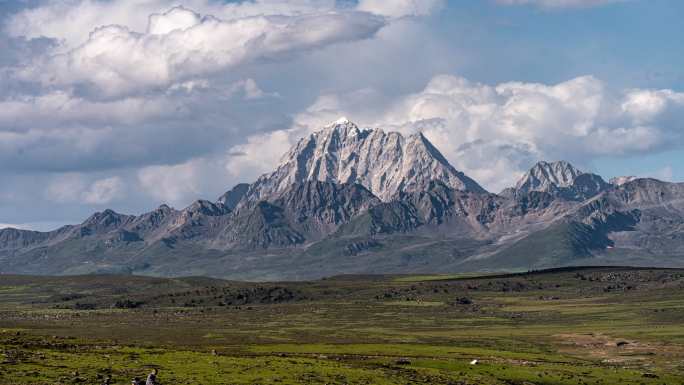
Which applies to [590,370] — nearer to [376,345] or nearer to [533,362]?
[533,362]

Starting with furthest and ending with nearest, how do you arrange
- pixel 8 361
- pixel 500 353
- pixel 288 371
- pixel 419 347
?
pixel 419 347 < pixel 500 353 < pixel 288 371 < pixel 8 361

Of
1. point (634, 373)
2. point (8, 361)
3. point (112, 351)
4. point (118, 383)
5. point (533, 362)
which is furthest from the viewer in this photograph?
point (533, 362)

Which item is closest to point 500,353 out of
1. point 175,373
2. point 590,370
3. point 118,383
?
point 590,370

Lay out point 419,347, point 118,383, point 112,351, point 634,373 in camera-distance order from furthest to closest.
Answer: point 419,347, point 634,373, point 112,351, point 118,383

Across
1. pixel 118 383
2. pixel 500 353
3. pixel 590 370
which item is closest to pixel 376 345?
pixel 500 353

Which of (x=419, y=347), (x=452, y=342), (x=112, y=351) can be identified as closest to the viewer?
(x=112, y=351)

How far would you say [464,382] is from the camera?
107625 millimetres

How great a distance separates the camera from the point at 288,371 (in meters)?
103

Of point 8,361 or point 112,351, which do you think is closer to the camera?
point 8,361

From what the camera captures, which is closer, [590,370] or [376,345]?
[590,370]

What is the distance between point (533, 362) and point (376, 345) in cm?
3418

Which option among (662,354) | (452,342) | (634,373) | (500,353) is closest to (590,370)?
(634,373)

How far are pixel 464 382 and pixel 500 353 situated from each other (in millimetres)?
49144

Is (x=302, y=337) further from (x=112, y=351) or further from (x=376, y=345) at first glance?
(x=112, y=351)
